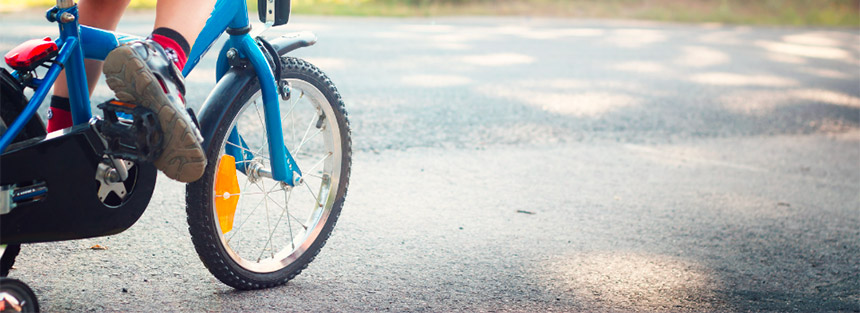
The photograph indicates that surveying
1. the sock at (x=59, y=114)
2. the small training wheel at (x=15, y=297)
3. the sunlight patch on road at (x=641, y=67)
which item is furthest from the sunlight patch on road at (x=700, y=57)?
the small training wheel at (x=15, y=297)

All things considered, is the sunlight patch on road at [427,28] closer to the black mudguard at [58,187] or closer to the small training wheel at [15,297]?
the black mudguard at [58,187]

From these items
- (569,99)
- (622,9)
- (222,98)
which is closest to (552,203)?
(222,98)

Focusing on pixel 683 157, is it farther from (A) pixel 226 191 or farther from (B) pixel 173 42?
(B) pixel 173 42

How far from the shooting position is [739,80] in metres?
8.20

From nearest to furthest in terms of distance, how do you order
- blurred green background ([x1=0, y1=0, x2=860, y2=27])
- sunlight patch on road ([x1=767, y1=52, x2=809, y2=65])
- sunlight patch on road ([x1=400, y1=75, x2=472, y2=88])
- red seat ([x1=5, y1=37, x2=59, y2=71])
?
red seat ([x1=5, y1=37, x2=59, y2=71]) < sunlight patch on road ([x1=400, y1=75, x2=472, y2=88]) < sunlight patch on road ([x1=767, y1=52, x2=809, y2=65]) < blurred green background ([x1=0, y1=0, x2=860, y2=27])

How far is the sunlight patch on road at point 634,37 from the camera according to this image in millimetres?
10773

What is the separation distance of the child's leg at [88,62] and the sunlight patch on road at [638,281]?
1695mm

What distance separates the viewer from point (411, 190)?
396cm

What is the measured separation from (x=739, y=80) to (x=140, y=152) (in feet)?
24.1

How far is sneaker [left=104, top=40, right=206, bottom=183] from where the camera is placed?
1922mm

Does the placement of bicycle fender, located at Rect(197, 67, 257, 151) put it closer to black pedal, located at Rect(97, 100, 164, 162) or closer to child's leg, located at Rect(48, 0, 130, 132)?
black pedal, located at Rect(97, 100, 164, 162)

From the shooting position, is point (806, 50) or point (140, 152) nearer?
point (140, 152)

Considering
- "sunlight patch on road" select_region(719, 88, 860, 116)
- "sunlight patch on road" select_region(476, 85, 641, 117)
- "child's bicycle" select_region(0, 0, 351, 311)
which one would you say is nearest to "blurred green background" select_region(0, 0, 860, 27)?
"sunlight patch on road" select_region(476, 85, 641, 117)

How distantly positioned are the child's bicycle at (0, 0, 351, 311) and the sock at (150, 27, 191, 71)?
0.12m
